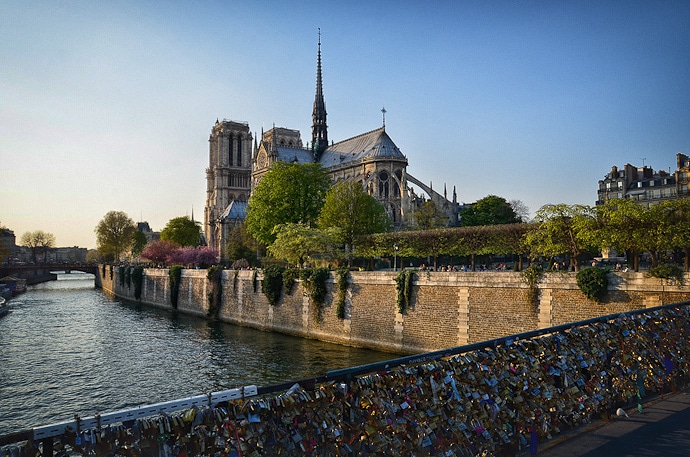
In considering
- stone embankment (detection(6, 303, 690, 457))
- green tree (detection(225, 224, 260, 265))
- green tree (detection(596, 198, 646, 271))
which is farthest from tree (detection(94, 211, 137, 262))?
stone embankment (detection(6, 303, 690, 457))

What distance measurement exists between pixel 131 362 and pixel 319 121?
265ft

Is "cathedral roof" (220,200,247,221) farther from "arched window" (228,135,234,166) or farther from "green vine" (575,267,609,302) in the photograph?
"green vine" (575,267,609,302)

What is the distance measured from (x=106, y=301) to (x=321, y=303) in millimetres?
39453

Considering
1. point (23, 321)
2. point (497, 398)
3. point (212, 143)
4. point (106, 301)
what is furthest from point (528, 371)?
point (212, 143)

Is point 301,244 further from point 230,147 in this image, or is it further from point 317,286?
point 230,147

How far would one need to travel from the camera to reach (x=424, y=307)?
23.6 metres

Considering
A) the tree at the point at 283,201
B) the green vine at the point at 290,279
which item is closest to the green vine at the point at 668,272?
the green vine at the point at 290,279

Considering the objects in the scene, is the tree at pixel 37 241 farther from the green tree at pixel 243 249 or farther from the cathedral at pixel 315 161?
the green tree at pixel 243 249

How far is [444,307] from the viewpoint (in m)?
23.0

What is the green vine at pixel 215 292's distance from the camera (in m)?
39.9

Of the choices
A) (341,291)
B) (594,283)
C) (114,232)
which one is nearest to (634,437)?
(594,283)

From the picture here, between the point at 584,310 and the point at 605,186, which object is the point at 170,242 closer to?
the point at 605,186

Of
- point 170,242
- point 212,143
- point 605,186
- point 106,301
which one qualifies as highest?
point 212,143

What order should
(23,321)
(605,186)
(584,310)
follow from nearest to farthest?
(584,310), (23,321), (605,186)
